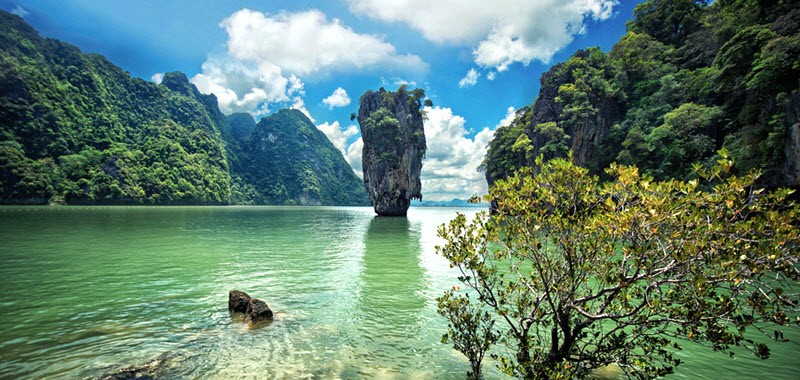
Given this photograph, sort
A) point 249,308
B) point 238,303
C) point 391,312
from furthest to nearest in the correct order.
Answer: point 391,312, point 238,303, point 249,308

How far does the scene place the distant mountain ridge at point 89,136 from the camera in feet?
251

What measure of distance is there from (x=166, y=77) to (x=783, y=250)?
242 m

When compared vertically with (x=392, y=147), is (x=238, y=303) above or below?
below

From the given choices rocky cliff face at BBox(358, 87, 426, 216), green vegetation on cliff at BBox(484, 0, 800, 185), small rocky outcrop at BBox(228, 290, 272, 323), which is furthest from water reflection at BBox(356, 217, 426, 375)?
rocky cliff face at BBox(358, 87, 426, 216)

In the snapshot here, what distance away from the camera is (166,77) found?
598 ft

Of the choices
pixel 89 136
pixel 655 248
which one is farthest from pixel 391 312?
pixel 89 136

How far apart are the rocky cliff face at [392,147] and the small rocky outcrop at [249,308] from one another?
52.3 m

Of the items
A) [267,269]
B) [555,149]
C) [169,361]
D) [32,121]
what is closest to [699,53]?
[555,149]

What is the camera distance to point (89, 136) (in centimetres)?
9806

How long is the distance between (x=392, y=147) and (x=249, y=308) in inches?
2173

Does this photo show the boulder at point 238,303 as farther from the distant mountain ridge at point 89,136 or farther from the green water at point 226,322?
the distant mountain ridge at point 89,136

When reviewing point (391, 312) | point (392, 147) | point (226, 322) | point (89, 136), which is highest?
point (89, 136)

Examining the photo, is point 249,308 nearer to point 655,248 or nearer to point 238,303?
point 238,303

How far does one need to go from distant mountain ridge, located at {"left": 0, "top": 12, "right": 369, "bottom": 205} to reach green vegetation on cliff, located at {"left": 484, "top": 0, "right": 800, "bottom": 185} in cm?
10588
